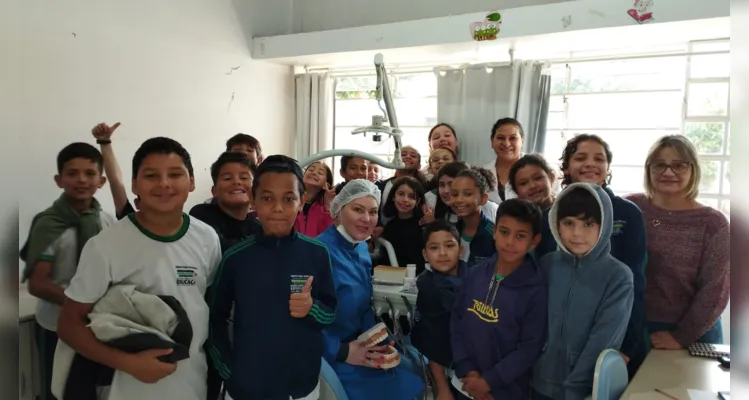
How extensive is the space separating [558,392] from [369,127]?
3.21 feet

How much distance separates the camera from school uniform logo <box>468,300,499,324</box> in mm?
1324

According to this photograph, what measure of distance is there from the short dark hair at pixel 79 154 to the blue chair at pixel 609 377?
127 centimetres

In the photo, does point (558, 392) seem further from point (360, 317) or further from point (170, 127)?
point (170, 127)

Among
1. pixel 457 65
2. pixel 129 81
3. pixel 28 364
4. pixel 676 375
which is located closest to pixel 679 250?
pixel 676 375

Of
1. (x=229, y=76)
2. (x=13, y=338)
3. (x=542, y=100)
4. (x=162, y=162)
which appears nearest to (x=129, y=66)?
(x=229, y=76)

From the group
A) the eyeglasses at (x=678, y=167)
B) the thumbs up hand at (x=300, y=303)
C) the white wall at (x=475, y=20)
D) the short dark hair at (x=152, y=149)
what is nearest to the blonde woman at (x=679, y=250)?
Result: the eyeglasses at (x=678, y=167)

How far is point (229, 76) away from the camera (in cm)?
Answer: 258

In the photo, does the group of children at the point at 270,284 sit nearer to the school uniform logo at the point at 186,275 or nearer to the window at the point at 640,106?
the school uniform logo at the point at 186,275

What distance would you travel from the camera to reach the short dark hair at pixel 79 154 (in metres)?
1.06

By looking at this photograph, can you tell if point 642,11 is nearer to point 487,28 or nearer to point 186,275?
point 487,28

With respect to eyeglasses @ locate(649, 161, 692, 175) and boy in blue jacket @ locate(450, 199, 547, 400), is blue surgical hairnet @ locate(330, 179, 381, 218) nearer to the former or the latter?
boy in blue jacket @ locate(450, 199, 547, 400)

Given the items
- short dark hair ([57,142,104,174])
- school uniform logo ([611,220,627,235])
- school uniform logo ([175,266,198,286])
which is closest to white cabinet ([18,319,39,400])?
school uniform logo ([175,266,198,286])

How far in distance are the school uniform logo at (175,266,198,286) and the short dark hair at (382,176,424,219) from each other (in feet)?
3.71

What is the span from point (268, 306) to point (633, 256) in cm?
104
